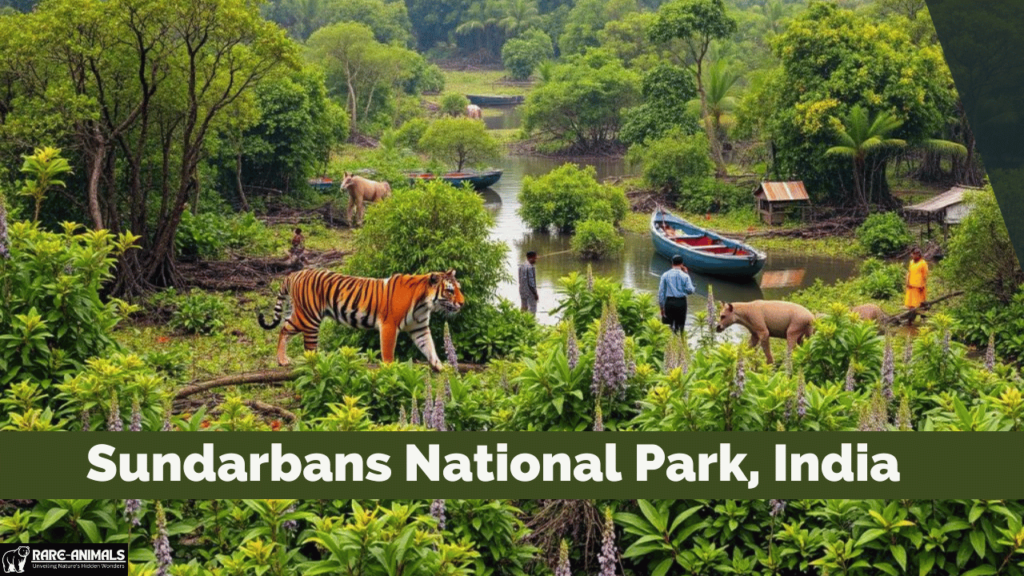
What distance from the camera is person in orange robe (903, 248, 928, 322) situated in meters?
17.0

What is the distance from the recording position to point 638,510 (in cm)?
680

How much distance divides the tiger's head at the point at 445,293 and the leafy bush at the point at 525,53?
5760 centimetres

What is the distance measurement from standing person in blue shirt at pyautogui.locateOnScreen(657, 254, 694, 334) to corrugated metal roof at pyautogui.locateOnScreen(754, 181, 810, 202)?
1312 cm

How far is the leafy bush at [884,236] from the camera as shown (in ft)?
78.8

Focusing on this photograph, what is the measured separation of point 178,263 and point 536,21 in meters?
57.4

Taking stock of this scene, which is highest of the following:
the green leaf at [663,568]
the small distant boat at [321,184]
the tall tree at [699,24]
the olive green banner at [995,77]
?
the tall tree at [699,24]

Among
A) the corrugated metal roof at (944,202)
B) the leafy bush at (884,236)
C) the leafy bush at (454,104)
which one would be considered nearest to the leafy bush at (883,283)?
the leafy bush at (884,236)

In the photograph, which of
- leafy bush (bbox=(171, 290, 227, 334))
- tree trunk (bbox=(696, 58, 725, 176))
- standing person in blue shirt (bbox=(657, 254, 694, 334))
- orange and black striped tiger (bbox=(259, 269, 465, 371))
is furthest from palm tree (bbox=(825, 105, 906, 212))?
orange and black striped tiger (bbox=(259, 269, 465, 371))

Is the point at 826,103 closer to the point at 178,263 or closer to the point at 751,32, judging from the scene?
the point at 178,263

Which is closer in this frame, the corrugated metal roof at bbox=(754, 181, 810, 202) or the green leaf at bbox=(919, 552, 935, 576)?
the green leaf at bbox=(919, 552, 935, 576)

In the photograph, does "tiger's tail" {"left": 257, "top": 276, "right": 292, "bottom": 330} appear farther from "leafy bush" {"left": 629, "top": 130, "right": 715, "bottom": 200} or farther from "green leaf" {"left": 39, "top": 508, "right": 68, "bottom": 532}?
"leafy bush" {"left": 629, "top": 130, "right": 715, "bottom": 200}

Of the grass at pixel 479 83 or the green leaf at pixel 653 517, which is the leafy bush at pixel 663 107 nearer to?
the green leaf at pixel 653 517

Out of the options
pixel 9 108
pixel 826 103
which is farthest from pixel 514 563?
pixel 826 103

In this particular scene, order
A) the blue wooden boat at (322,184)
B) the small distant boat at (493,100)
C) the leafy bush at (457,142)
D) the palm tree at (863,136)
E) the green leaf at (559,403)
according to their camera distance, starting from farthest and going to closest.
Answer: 1. the small distant boat at (493,100)
2. the leafy bush at (457,142)
3. the blue wooden boat at (322,184)
4. the palm tree at (863,136)
5. the green leaf at (559,403)
